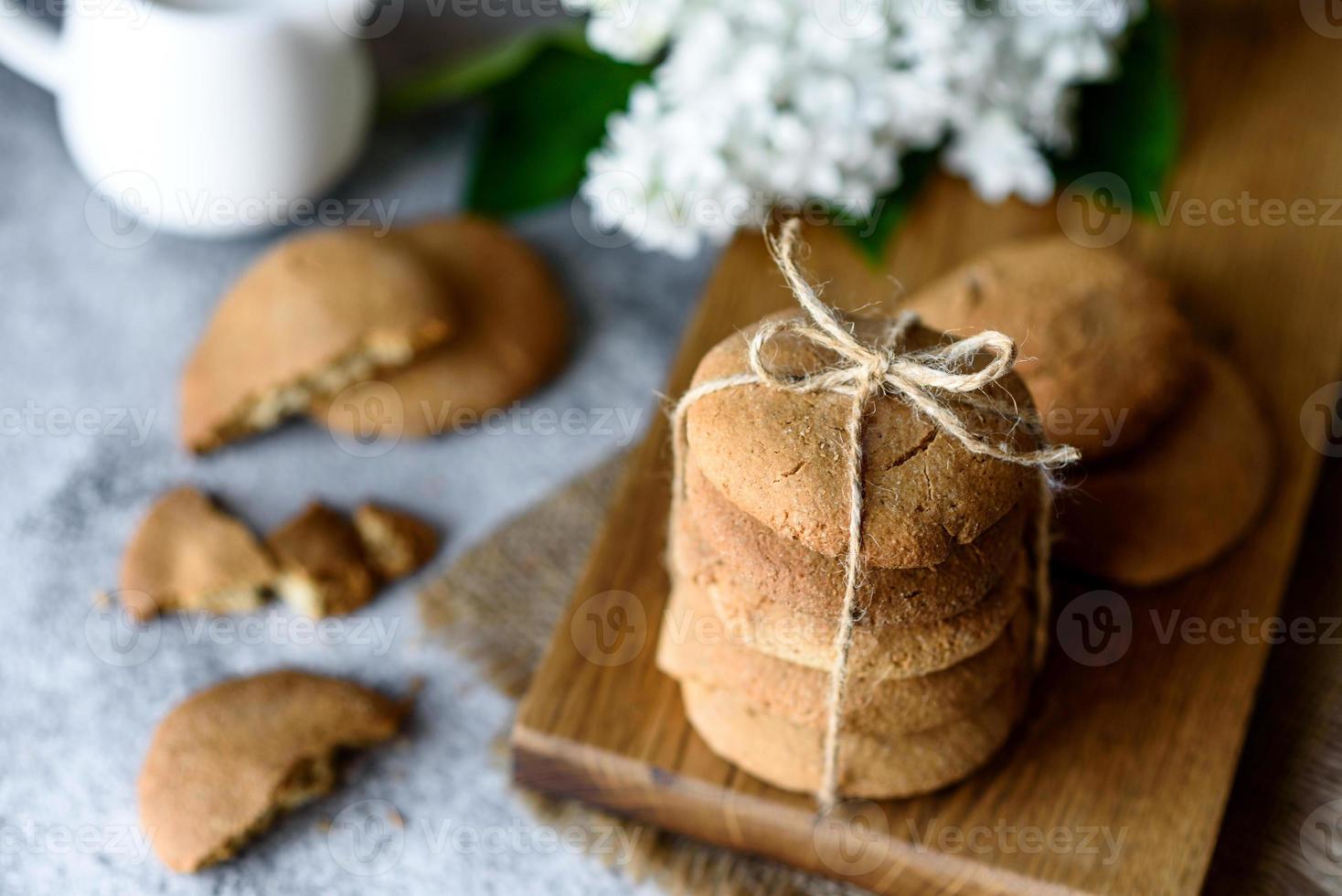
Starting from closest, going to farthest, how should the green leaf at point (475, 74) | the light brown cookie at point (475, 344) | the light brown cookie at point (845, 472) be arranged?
the light brown cookie at point (845, 472) < the light brown cookie at point (475, 344) < the green leaf at point (475, 74)

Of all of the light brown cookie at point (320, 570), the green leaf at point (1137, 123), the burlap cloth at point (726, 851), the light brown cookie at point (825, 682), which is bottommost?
the light brown cookie at point (320, 570)

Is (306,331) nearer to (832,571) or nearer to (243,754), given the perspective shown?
(243,754)

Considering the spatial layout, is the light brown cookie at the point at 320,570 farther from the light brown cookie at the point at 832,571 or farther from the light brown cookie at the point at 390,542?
the light brown cookie at the point at 832,571

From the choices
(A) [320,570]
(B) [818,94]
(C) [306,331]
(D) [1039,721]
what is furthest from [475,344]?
(D) [1039,721]

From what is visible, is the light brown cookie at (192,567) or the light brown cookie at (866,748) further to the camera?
the light brown cookie at (192,567)

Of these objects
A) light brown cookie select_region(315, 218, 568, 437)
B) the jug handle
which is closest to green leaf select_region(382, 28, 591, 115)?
light brown cookie select_region(315, 218, 568, 437)

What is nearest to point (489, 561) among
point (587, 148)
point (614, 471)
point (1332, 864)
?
point (614, 471)

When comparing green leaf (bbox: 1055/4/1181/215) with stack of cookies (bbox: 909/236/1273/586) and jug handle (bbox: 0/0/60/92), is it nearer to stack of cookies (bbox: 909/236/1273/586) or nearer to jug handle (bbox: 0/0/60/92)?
stack of cookies (bbox: 909/236/1273/586)

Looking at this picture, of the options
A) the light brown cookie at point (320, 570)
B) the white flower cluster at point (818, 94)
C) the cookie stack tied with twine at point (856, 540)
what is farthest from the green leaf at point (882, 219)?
the light brown cookie at point (320, 570)
